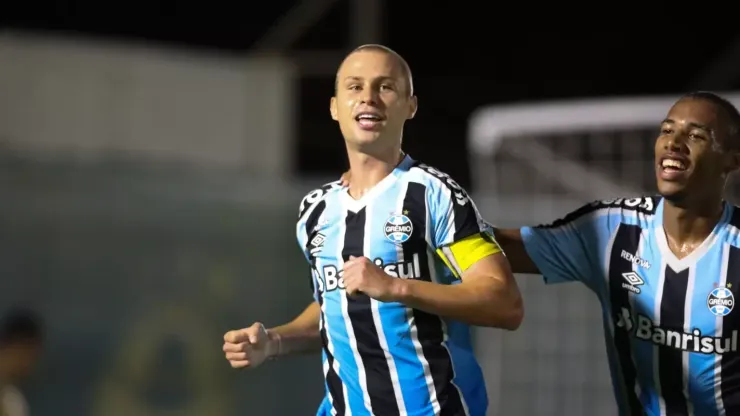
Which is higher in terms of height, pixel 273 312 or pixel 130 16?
pixel 130 16

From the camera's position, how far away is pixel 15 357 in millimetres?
5340

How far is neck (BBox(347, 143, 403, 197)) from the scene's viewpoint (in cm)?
292

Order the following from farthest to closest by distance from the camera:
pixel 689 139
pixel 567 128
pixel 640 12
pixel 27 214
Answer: pixel 640 12
pixel 27 214
pixel 567 128
pixel 689 139

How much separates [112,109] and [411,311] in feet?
14.4

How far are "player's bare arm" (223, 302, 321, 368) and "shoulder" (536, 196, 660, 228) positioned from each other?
2.33 feet

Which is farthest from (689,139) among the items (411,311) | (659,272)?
(411,311)

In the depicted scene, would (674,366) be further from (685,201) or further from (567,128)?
(567,128)

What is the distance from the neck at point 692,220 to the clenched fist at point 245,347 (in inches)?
43.5

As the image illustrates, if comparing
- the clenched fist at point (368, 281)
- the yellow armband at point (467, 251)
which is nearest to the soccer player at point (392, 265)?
the yellow armband at point (467, 251)

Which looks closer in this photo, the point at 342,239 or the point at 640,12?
the point at 342,239

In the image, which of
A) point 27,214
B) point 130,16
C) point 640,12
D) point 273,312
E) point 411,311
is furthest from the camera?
point 640,12

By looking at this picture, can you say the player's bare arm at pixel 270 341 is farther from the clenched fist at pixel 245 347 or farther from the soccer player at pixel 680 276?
the soccer player at pixel 680 276

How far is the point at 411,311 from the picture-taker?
279 cm

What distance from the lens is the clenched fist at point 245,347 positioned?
112 inches
